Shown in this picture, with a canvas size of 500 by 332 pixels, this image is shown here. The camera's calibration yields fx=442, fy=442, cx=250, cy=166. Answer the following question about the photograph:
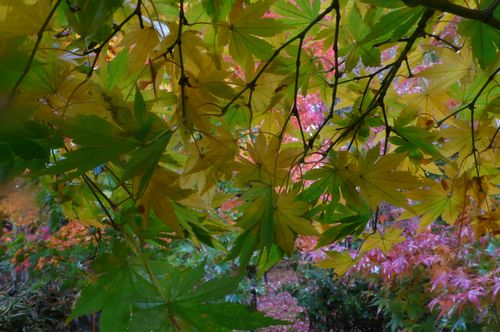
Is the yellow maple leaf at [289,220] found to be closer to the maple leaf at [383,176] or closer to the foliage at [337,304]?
the maple leaf at [383,176]

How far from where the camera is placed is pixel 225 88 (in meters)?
0.52

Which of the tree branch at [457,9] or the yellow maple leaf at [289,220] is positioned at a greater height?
the tree branch at [457,9]

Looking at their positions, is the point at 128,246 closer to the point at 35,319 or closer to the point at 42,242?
the point at 42,242

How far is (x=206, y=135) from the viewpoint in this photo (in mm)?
489

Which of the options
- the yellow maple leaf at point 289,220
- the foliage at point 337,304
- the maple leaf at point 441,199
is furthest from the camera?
the foliage at point 337,304

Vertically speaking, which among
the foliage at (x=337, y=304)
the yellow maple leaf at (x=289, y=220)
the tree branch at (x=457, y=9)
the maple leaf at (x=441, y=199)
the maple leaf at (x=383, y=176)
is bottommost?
the yellow maple leaf at (x=289, y=220)

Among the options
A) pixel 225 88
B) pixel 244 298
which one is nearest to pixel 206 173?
pixel 225 88

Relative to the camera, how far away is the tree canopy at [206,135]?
1.21 ft

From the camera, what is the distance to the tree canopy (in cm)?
37

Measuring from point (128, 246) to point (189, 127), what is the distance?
0.17 metres

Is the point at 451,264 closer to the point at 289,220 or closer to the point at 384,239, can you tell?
the point at 384,239

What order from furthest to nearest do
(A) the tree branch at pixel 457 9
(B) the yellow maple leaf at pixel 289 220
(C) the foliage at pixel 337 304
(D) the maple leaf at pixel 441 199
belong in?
(C) the foliage at pixel 337 304 → (D) the maple leaf at pixel 441 199 → (B) the yellow maple leaf at pixel 289 220 → (A) the tree branch at pixel 457 9

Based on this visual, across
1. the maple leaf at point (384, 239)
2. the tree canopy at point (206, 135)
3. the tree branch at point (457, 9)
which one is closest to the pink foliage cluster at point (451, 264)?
the maple leaf at point (384, 239)

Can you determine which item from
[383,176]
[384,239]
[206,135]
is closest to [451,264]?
[384,239]
